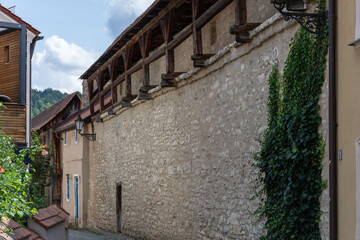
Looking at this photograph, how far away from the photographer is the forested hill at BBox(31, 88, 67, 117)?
221ft

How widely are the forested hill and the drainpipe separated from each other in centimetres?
5994

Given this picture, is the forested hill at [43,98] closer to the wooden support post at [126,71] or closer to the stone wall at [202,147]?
the wooden support post at [126,71]

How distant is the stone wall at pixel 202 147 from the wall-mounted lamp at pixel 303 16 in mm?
549

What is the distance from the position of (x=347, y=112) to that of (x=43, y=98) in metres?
67.5

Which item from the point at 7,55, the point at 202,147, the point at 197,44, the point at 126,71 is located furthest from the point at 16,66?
the point at 202,147

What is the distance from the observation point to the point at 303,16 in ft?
24.5

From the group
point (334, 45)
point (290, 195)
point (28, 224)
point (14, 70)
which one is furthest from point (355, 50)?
point (14, 70)

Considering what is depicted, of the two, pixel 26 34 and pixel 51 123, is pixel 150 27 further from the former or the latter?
pixel 51 123

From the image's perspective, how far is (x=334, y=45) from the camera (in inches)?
284

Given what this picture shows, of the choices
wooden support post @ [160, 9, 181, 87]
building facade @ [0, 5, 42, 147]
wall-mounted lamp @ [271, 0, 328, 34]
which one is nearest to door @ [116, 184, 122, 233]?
building facade @ [0, 5, 42, 147]

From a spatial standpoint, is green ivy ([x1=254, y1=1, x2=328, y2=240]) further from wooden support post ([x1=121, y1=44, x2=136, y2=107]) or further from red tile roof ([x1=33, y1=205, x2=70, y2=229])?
wooden support post ([x1=121, y1=44, x2=136, y2=107])

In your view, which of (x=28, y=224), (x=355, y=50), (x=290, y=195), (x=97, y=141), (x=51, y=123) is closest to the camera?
(x=355, y=50)

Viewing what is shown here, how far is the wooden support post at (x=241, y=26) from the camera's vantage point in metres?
9.76

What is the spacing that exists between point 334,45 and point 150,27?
8260 mm
